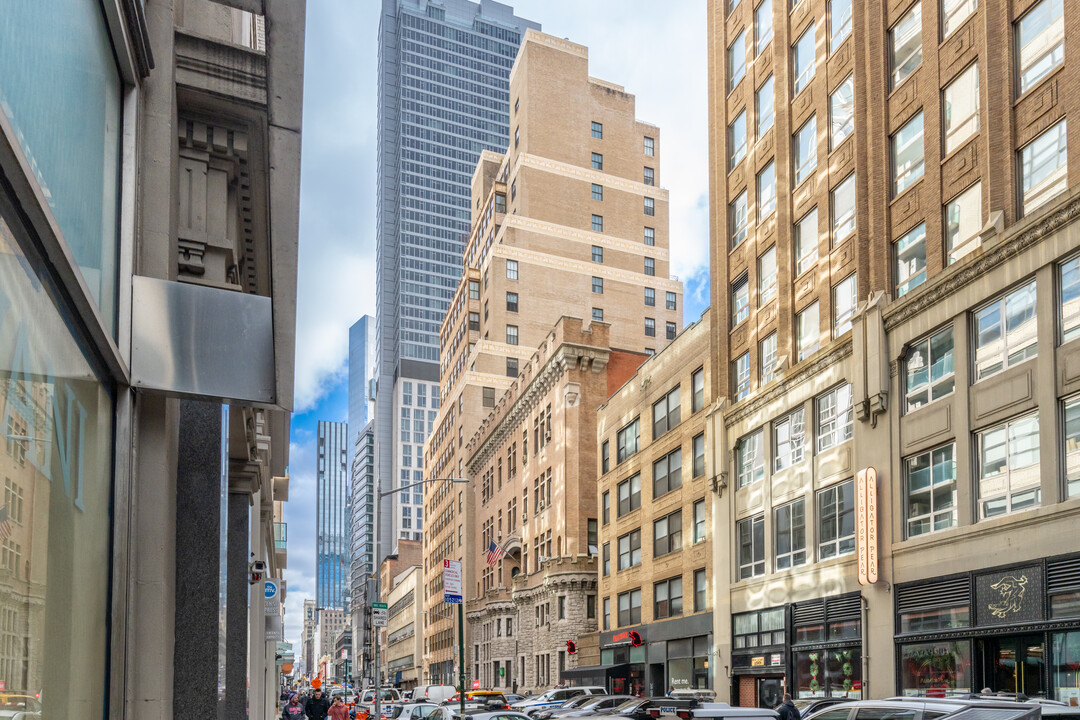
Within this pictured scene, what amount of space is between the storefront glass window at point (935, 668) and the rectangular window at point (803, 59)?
19.2m

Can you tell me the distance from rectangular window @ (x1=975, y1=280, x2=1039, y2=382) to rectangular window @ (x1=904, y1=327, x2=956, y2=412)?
3.55 ft

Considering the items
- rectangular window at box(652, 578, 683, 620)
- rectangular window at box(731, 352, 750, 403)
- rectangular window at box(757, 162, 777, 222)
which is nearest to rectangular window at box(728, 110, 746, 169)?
rectangular window at box(757, 162, 777, 222)

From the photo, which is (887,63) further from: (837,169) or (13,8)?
(13,8)

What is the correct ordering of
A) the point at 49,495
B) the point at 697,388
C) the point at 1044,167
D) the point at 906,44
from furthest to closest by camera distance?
the point at 697,388, the point at 906,44, the point at 1044,167, the point at 49,495

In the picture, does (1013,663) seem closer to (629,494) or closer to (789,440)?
(789,440)

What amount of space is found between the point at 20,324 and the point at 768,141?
36.2m

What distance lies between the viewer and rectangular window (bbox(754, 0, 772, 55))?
39.0 m

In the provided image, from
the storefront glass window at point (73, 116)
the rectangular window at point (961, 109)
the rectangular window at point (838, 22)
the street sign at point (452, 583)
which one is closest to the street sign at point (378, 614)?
the street sign at point (452, 583)

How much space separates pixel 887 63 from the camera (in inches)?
1217

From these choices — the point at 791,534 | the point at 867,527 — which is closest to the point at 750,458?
the point at 791,534

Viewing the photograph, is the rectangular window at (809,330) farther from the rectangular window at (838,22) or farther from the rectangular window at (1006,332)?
the rectangular window at (838,22)

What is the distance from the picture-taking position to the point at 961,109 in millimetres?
26984

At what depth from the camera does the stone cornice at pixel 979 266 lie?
2234 cm

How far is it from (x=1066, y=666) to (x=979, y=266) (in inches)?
368
